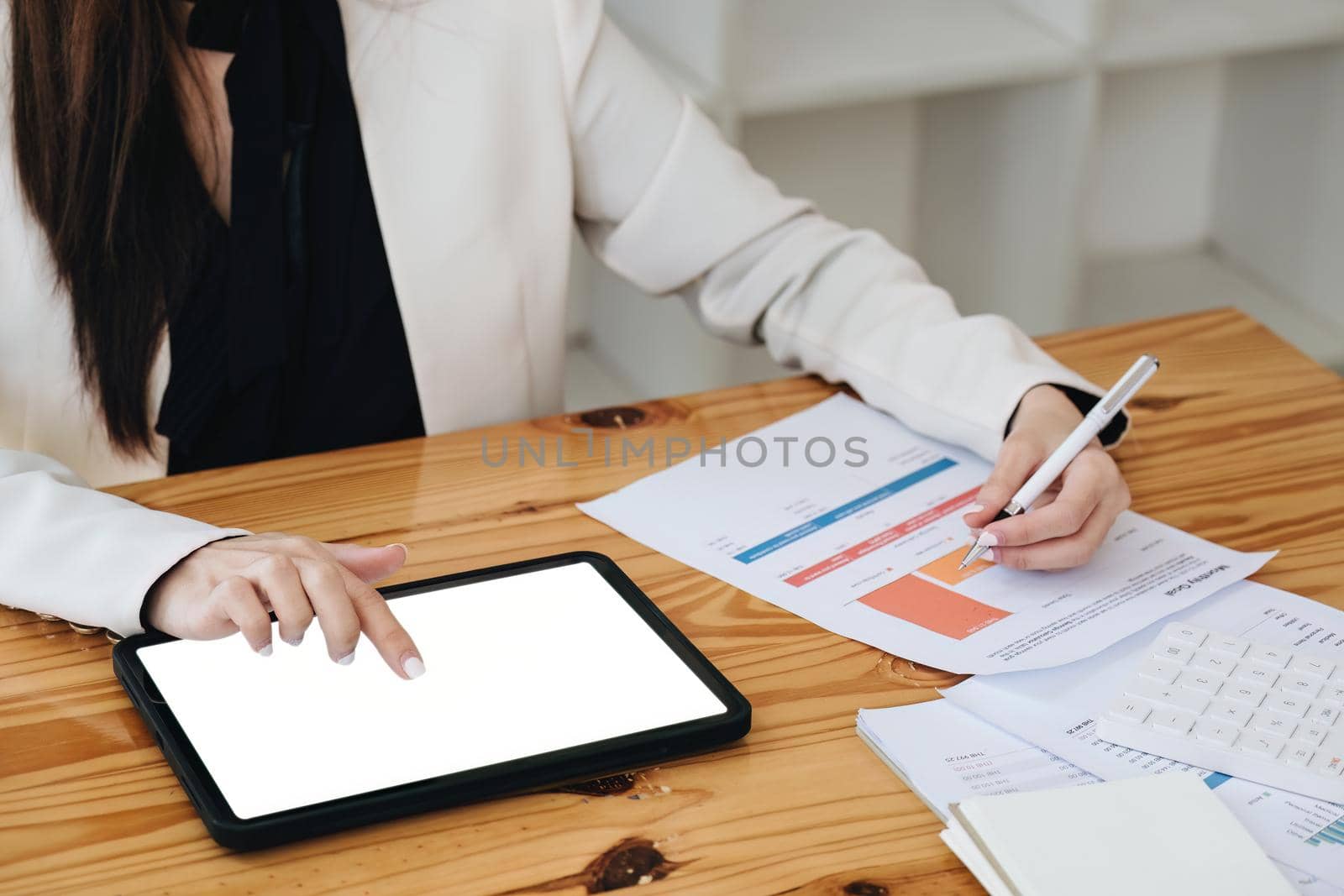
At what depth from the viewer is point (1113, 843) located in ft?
2.19

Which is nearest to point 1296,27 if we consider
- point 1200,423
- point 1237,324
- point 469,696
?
point 1237,324

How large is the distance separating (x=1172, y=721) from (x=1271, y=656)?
96 millimetres

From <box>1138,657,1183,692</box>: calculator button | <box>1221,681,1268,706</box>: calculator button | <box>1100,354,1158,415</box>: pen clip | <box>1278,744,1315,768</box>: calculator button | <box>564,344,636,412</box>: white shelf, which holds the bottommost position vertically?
<box>564,344,636,412</box>: white shelf

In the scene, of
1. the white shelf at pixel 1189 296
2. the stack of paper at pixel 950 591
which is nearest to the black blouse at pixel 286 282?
the stack of paper at pixel 950 591

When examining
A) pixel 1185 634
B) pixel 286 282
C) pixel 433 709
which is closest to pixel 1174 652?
pixel 1185 634

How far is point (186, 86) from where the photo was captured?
1.18 meters

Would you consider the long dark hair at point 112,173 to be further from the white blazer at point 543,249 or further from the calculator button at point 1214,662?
the calculator button at point 1214,662

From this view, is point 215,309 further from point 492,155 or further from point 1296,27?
point 1296,27

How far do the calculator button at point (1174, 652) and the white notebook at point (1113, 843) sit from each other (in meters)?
0.12

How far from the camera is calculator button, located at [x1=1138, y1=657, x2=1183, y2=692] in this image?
2.64 feet

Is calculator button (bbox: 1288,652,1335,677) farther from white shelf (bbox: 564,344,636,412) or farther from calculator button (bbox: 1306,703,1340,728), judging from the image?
white shelf (bbox: 564,344,636,412)

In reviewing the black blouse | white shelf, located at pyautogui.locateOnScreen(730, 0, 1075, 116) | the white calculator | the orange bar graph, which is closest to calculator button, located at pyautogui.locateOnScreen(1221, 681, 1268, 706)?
the white calculator

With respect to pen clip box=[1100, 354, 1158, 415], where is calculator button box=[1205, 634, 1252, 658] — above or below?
below

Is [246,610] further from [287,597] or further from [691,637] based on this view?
[691,637]
